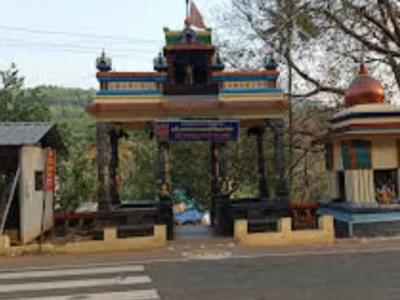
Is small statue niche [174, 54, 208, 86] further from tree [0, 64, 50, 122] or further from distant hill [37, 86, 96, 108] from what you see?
distant hill [37, 86, 96, 108]

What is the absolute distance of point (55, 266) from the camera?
9.59 metres

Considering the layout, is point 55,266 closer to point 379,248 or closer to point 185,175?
point 379,248

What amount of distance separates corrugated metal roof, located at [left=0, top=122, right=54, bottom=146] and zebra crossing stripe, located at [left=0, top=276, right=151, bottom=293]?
499 cm

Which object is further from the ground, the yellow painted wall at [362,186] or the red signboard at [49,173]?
the red signboard at [49,173]

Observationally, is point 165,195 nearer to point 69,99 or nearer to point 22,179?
point 22,179

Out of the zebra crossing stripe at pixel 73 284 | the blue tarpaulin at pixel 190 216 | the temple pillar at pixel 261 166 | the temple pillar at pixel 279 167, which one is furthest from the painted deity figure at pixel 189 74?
the blue tarpaulin at pixel 190 216

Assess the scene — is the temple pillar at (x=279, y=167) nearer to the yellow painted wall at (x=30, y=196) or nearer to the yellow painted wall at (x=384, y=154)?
the yellow painted wall at (x=384, y=154)

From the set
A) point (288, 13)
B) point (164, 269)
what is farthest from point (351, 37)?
point (164, 269)

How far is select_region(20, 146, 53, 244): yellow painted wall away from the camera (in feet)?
39.7

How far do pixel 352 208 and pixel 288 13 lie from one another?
10.2 meters

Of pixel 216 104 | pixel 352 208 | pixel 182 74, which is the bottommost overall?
pixel 352 208

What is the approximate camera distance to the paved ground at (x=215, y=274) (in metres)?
6.97

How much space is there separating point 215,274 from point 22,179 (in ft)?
21.8

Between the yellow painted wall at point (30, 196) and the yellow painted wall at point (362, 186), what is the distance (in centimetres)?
949
